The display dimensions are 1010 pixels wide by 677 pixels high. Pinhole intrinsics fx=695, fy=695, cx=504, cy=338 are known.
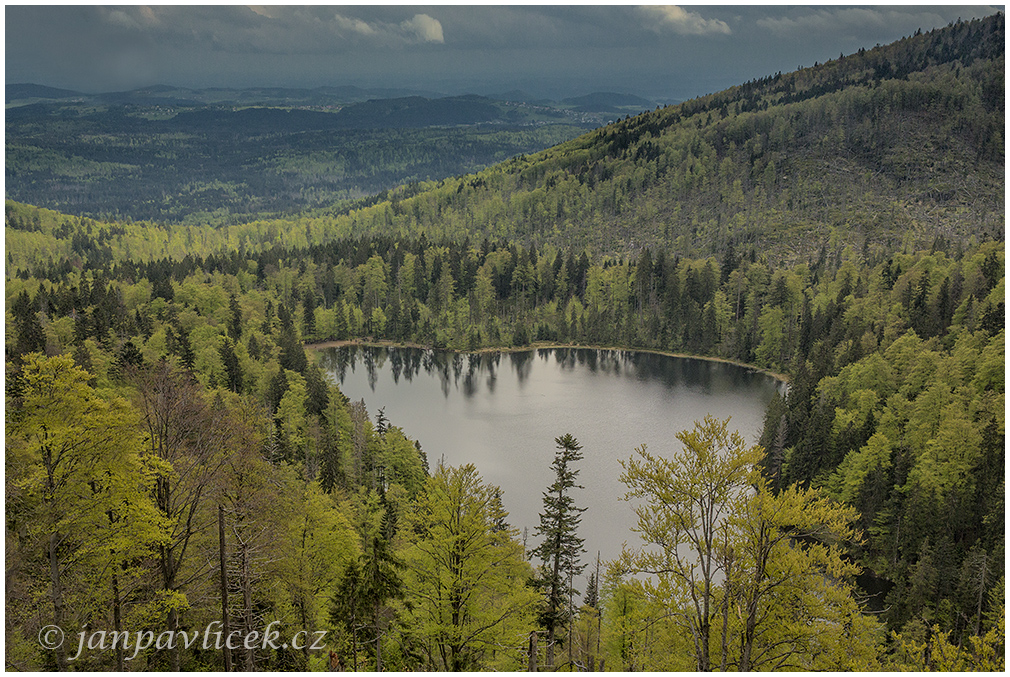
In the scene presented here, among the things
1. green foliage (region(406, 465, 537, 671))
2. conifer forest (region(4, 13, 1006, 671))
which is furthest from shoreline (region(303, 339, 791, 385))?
green foliage (region(406, 465, 537, 671))

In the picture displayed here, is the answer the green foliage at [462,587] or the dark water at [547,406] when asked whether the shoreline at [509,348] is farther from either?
the green foliage at [462,587]

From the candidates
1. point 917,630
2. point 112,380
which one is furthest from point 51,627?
point 112,380

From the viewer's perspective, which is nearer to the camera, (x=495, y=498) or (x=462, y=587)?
(x=462, y=587)

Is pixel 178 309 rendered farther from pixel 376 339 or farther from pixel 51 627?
pixel 51 627

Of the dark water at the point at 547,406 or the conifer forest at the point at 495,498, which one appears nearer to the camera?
the conifer forest at the point at 495,498

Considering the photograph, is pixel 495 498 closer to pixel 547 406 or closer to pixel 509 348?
pixel 547 406

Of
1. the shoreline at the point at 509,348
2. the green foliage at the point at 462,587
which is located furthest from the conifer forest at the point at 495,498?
the shoreline at the point at 509,348

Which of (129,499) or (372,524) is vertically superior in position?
(129,499)

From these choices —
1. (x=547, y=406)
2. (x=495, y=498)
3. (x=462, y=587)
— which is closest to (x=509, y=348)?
(x=547, y=406)

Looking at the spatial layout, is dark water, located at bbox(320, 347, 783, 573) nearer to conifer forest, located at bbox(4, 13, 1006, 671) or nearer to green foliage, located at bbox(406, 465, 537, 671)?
conifer forest, located at bbox(4, 13, 1006, 671)
